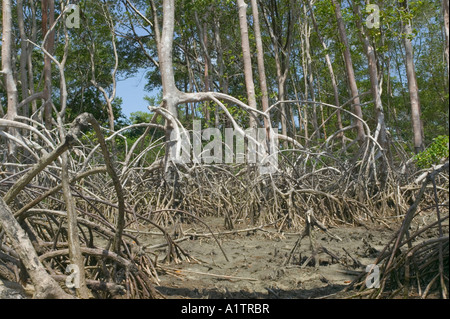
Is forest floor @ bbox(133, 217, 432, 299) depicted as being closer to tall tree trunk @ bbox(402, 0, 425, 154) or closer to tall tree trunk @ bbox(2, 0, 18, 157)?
tall tree trunk @ bbox(2, 0, 18, 157)

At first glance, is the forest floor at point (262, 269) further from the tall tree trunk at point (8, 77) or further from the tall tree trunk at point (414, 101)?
the tall tree trunk at point (414, 101)

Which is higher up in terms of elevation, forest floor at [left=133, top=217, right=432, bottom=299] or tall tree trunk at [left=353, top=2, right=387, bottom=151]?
tall tree trunk at [left=353, top=2, right=387, bottom=151]

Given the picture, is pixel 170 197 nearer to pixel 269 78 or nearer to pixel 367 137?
pixel 367 137

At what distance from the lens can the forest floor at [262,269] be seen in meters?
2.73

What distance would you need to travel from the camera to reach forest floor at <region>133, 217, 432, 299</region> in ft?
8.97

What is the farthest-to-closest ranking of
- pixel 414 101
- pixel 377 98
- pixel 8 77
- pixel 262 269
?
pixel 414 101 < pixel 377 98 < pixel 8 77 < pixel 262 269

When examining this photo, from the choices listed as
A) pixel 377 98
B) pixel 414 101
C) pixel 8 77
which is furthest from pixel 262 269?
pixel 414 101

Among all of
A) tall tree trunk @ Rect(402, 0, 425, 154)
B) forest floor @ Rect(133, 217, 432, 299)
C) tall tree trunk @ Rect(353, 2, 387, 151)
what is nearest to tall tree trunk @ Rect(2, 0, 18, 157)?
forest floor @ Rect(133, 217, 432, 299)

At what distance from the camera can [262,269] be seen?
3332mm

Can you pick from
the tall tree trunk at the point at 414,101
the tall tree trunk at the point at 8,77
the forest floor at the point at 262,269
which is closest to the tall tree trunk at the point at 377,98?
the tall tree trunk at the point at 414,101

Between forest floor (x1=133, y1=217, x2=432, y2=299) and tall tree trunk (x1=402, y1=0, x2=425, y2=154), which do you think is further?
tall tree trunk (x1=402, y1=0, x2=425, y2=154)

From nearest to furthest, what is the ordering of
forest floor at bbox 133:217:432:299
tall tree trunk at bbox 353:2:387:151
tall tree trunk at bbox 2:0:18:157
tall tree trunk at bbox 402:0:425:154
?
1. forest floor at bbox 133:217:432:299
2. tall tree trunk at bbox 2:0:18:157
3. tall tree trunk at bbox 353:2:387:151
4. tall tree trunk at bbox 402:0:425:154

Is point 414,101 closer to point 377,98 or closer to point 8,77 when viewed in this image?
point 377,98
